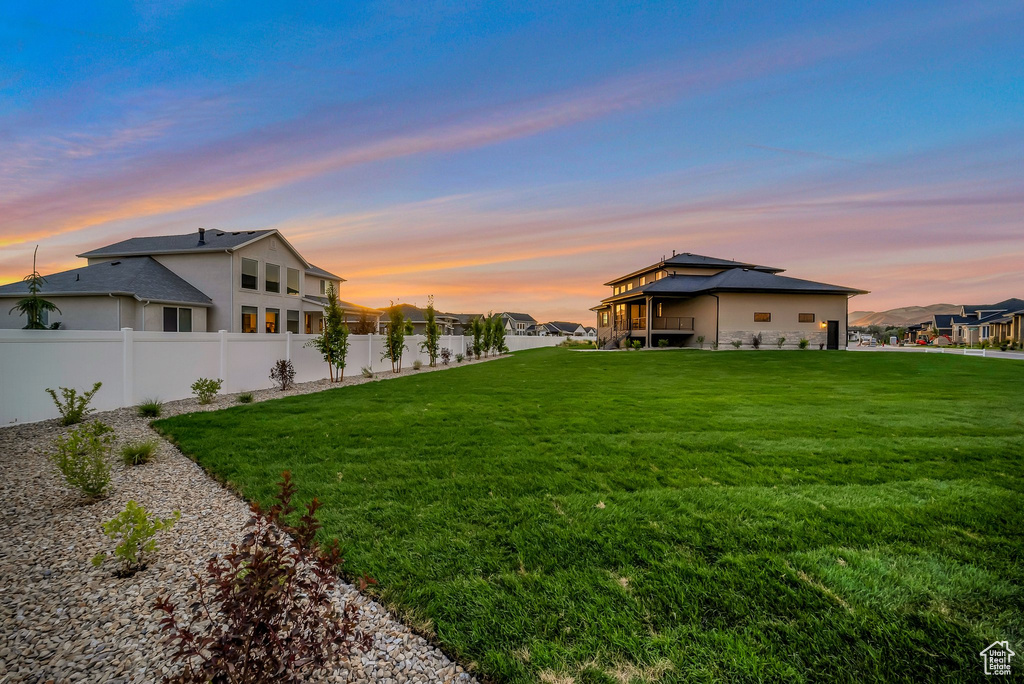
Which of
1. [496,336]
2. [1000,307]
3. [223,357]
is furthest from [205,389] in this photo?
[1000,307]

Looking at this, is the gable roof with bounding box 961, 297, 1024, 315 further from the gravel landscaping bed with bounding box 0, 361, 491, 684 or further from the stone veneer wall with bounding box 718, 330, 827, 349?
the gravel landscaping bed with bounding box 0, 361, 491, 684

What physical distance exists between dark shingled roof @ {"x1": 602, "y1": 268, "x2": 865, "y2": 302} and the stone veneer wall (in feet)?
9.01

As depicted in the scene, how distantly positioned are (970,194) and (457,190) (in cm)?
2059

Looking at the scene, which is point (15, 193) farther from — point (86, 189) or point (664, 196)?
point (664, 196)

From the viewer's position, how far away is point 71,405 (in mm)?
6902

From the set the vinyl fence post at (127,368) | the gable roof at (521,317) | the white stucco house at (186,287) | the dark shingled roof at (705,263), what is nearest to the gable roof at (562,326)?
the gable roof at (521,317)

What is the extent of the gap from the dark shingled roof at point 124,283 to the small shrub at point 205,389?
11669mm

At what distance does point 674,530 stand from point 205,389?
10147 mm

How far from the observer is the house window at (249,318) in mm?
21578

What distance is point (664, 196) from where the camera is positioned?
1839 centimetres

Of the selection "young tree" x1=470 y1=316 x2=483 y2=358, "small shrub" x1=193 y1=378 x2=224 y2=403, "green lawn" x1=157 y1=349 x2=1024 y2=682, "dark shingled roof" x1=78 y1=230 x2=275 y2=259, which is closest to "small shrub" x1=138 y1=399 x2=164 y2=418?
"green lawn" x1=157 y1=349 x2=1024 y2=682

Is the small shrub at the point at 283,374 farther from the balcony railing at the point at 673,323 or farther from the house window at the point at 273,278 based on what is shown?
the balcony railing at the point at 673,323

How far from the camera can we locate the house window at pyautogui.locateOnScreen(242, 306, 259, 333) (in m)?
21.6

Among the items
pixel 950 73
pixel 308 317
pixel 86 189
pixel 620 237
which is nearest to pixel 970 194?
pixel 950 73
